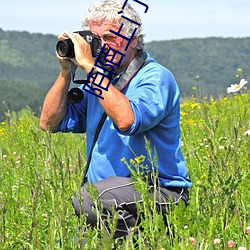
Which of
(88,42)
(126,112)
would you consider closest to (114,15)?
(88,42)

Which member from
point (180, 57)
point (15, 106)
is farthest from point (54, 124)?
point (180, 57)

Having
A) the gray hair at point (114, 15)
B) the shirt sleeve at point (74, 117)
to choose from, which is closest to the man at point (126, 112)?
the gray hair at point (114, 15)

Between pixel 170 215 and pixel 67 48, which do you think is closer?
pixel 170 215

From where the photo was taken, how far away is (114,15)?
3.57 metres

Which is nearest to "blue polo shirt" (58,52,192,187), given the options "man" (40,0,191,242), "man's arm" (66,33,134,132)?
"man" (40,0,191,242)

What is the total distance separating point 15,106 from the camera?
122 m

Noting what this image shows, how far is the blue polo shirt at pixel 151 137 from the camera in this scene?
11.2 feet

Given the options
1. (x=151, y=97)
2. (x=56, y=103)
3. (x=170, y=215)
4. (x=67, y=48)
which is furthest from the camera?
(x=56, y=103)

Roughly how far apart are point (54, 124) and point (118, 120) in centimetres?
87

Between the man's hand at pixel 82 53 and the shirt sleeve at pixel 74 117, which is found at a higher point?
the man's hand at pixel 82 53

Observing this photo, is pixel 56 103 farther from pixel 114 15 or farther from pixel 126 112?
pixel 126 112

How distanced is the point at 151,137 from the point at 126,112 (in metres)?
0.38

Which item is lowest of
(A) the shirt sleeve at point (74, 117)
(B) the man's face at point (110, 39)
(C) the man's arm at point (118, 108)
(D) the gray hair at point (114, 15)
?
(A) the shirt sleeve at point (74, 117)

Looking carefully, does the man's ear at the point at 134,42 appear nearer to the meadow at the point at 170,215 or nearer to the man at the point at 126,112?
the man at the point at 126,112
